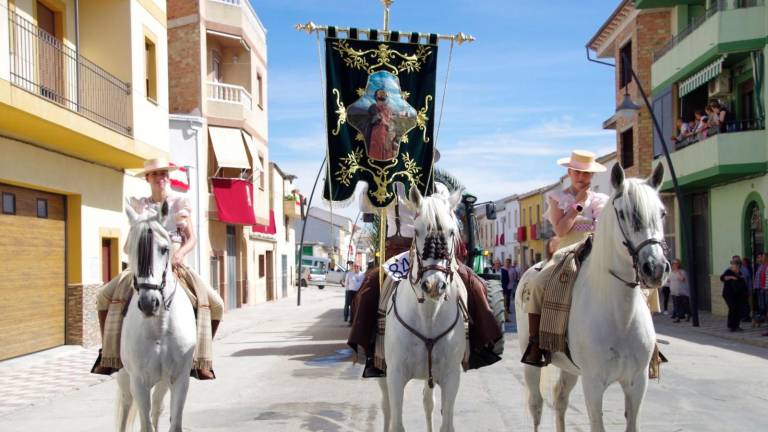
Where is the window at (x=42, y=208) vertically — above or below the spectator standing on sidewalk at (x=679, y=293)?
above

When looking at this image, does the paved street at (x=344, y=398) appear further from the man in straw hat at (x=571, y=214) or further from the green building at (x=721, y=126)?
the green building at (x=721, y=126)

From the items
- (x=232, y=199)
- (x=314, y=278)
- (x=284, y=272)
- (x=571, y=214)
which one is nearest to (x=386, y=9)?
(x=571, y=214)

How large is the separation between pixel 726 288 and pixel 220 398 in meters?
13.7

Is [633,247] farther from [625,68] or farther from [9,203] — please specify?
[625,68]

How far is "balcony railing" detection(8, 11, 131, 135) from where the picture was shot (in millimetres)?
14047

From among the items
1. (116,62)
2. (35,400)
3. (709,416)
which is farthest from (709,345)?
(116,62)

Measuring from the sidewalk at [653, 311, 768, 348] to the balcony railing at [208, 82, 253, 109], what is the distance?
16.4 meters

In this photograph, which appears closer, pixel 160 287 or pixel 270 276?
pixel 160 287

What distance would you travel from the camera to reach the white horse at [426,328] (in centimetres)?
579

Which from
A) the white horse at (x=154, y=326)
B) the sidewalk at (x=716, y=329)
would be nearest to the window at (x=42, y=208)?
the white horse at (x=154, y=326)

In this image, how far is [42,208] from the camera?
15.5 m

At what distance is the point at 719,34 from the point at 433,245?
20507mm

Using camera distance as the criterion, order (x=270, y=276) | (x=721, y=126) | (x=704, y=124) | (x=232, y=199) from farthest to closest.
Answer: (x=270, y=276) → (x=232, y=199) → (x=704, y=124) → (x=721, y=126)

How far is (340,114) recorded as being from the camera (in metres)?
8.45
